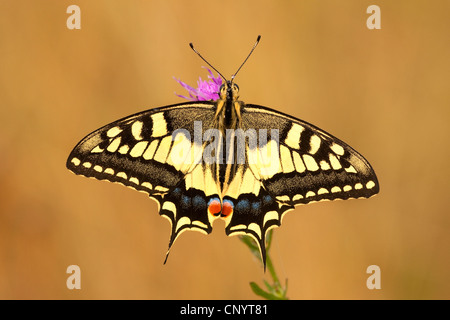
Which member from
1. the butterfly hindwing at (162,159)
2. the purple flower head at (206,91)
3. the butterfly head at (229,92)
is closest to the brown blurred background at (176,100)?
the purple flower head at (206,91)

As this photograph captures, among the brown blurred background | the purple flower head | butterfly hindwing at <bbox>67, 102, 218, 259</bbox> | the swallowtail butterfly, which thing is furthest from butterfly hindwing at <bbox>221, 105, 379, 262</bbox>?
the brown blurred background

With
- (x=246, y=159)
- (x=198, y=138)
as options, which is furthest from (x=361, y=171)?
(x=198, y=138)

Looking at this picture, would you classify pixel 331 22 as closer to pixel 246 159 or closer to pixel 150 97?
pixel 150 97

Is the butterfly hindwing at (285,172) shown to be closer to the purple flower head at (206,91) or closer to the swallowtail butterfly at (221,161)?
the swallowtail butterfly at (221,161)

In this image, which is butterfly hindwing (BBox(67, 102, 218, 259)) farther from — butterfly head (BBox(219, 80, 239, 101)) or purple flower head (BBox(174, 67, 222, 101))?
purple flower head (BBox(174, 67, 222, 101))

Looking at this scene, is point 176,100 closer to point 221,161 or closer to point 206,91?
point 206,91

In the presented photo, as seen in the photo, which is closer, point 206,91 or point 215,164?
point 215,164

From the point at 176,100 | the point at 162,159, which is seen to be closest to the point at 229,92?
the point at 162,159
